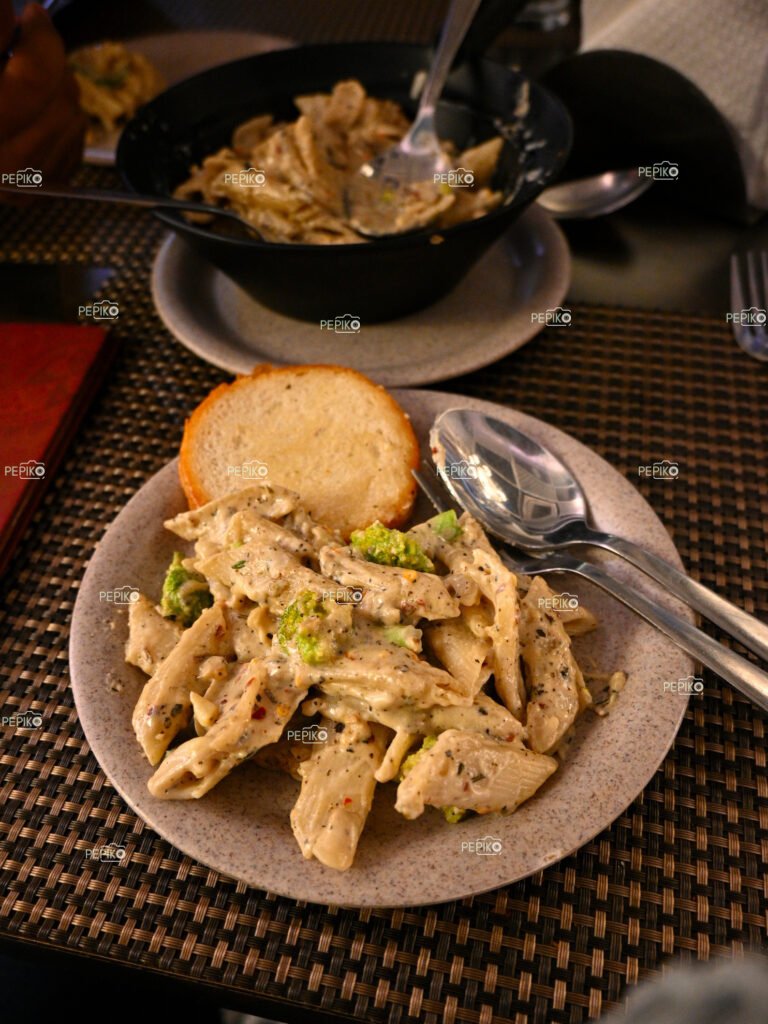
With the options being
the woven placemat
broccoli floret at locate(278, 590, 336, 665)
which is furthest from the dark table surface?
broccoli floret at locate(278, 590, 336, 665)

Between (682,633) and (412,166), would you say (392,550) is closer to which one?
(682,633)

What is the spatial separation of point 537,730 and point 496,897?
9.3 inches

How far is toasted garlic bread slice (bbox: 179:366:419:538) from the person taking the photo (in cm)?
163

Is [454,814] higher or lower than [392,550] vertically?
lower

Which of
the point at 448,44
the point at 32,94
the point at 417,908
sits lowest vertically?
the point at 417,908

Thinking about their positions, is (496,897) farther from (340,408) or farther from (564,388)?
(564,388)

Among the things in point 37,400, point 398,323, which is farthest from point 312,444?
point 37,400

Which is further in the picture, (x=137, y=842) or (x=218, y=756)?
(x=137, y=842)

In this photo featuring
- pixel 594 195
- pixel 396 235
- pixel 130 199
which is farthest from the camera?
pixel 594 195

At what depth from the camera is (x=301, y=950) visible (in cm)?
116

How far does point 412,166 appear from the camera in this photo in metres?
2.17

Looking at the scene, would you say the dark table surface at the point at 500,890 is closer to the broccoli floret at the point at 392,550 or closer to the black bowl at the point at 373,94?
the black bowl at the point at 373,94

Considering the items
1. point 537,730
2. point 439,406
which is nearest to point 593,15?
point 439,406

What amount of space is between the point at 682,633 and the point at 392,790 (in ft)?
1.67
